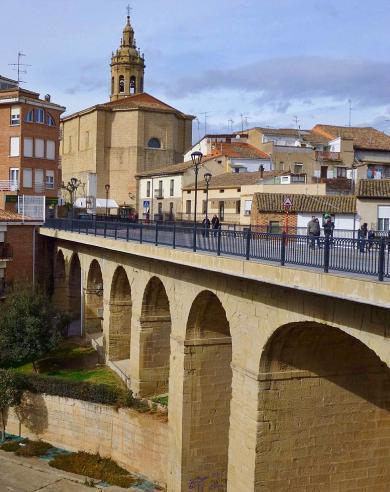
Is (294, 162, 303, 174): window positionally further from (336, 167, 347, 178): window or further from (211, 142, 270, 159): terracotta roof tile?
(336, 167, 347, 178): window

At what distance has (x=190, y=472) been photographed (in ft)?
55.9

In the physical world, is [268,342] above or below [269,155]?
below

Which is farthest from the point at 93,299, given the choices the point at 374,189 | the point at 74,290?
the point at 374,189

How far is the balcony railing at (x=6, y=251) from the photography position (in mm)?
31609

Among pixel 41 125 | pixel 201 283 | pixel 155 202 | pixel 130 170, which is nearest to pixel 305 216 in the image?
pixel 201 283

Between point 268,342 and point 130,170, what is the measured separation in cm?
4807

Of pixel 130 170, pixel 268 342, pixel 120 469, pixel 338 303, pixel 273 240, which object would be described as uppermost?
pixel 130 170

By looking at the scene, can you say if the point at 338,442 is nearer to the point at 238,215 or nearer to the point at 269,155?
the point at 238,215

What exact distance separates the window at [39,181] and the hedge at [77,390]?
20758 mm

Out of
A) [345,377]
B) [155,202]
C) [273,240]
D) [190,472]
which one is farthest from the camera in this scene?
[155,202]

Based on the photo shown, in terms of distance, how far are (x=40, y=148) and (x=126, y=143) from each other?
2036 cm

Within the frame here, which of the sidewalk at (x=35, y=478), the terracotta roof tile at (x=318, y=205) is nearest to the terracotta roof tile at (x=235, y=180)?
the terracotta roof tile at (x=318, y=205)

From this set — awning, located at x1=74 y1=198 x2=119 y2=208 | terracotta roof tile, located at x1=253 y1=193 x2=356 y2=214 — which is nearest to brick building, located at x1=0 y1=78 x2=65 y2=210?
awning, located at x1=74 y1=198 x2=119 y2=208

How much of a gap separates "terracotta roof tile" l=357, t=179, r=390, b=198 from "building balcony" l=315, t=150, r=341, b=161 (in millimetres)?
21394
